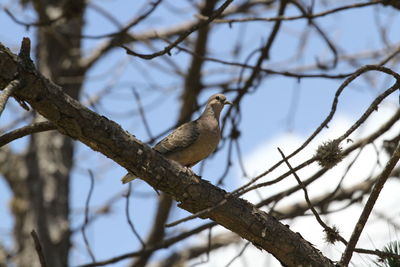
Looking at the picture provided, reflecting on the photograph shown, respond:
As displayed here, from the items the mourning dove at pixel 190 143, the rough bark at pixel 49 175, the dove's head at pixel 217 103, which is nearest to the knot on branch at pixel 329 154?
the mourning dove at pixel 190 143

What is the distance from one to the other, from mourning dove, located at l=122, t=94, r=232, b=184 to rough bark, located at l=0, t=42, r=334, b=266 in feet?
5.11

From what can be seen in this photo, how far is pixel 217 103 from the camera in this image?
6.21 meters

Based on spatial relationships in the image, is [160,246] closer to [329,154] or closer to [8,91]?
[329,154]

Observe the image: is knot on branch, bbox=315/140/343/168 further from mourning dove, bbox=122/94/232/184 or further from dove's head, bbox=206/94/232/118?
dove's head, bbox=206/94/232/118

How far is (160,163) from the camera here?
3.42 m

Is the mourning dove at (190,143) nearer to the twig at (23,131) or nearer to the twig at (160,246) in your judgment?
the twig at (160,246)

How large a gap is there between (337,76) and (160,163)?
87.0 inches

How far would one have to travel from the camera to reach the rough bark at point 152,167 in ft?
9.92

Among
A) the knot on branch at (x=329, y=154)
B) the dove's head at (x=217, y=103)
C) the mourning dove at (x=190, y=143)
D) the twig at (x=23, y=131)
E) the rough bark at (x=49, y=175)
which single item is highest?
the rough bark at (x=49, y=175)

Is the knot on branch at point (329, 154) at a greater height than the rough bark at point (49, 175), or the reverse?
the rough bark at point (49, 175)

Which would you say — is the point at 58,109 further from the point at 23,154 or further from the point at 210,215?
the point at 23,154

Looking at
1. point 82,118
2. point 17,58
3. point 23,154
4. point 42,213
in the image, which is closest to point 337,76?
point 82,118

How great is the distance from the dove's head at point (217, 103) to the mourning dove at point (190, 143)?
0.63 m

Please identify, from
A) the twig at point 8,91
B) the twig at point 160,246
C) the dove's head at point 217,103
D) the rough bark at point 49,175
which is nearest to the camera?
the twig at point 8,91
